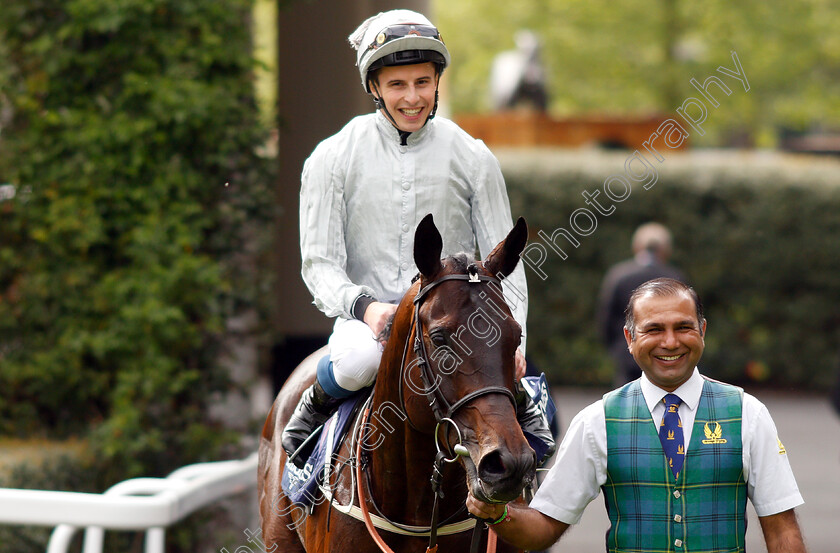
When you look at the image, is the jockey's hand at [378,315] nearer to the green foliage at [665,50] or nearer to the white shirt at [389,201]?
the white shirt at [389,201]

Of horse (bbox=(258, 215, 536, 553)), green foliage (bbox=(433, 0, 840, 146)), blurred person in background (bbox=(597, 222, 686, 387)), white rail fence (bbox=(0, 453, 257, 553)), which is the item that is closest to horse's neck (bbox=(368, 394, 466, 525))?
horse (bbox=(258, 215, 536, 553))

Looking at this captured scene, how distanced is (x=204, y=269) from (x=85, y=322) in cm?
76

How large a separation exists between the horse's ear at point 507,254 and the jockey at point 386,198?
1.18 feet

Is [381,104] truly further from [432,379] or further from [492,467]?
[492,467]

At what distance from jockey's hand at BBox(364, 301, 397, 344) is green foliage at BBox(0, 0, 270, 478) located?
110 inches

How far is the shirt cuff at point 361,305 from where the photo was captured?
128 inches

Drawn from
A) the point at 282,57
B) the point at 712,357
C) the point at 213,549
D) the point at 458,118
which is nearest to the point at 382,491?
the point at 213,549

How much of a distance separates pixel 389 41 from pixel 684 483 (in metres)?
1.62

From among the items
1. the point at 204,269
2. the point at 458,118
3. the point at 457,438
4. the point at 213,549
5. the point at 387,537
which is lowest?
the point at 213,549

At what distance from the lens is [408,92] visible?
3.35 m

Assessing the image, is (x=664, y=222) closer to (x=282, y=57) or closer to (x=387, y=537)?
(x=282, y=57)

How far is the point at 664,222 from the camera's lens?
13742mm

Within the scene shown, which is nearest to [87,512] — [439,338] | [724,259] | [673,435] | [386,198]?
[386,198]

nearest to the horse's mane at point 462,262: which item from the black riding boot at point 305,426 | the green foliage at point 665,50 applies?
the black riding boot at point 305,426
